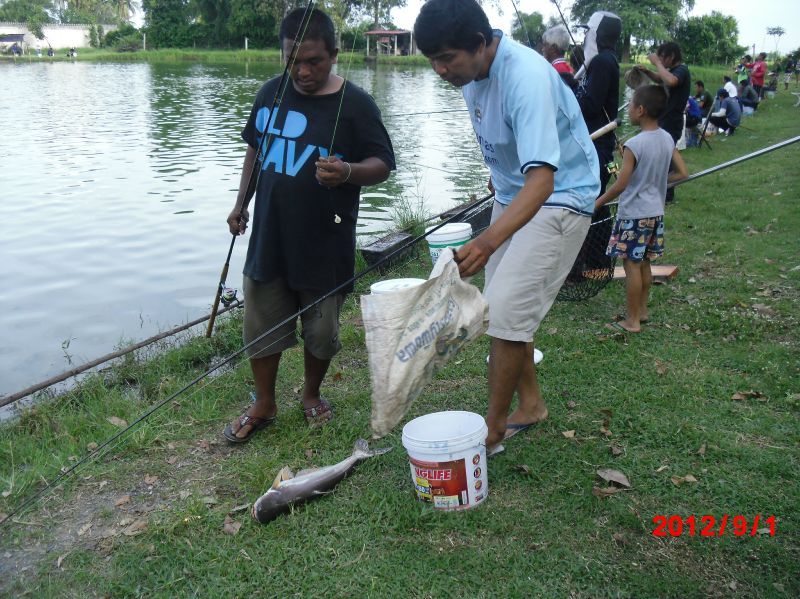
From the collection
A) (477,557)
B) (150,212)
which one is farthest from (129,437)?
(150,212)

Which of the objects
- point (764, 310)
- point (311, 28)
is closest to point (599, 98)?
point (764, 310)

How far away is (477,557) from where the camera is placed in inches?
112

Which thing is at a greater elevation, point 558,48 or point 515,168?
point 558,48

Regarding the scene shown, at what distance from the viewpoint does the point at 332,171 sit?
3352 millimetres

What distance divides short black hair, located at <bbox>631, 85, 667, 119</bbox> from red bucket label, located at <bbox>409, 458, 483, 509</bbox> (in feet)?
10.2

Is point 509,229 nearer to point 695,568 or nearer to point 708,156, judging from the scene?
point 695,568

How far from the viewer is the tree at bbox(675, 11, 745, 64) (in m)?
52.8

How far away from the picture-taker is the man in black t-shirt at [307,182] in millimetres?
3443

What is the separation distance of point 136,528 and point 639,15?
55.6 meters

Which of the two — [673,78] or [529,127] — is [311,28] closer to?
[529,127]

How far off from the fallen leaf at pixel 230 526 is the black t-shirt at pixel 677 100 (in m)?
6.59

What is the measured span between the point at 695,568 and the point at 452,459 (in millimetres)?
993

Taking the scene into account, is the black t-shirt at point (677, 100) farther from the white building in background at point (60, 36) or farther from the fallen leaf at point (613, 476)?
the white building in background at point (60, 36)

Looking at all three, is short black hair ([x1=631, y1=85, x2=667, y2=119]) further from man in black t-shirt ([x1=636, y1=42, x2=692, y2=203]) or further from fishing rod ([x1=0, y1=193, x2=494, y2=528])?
man in black t-shirt ([x1=636, y1=42, x2=692, y2=203])
